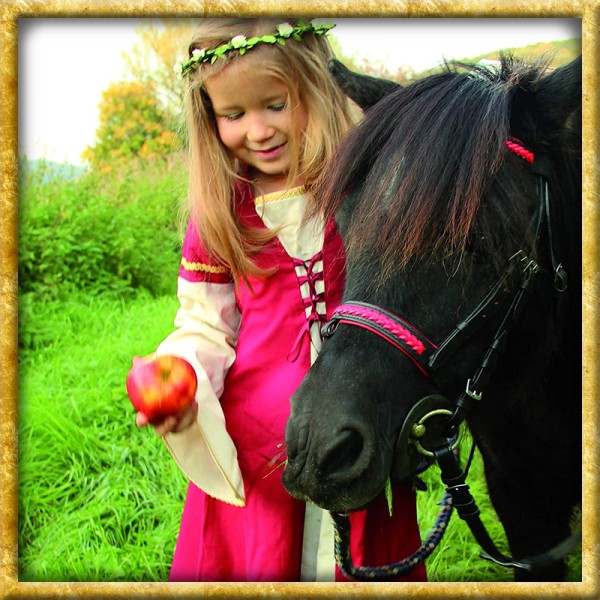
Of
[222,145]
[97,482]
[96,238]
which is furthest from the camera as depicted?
[96,238]

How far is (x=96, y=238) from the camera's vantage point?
5500 mm

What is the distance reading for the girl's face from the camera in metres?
1.82

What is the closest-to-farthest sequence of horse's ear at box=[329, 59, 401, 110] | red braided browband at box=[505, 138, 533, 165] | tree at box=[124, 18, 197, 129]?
red braided browband at box=[505, 138, 533, 165] < horse's ear at box=[329, 59, 401, 110] < tree at box=[124, 18, 197, 129]

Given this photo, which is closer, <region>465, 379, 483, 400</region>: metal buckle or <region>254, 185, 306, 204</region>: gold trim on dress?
<region>465, 379, 483, 400</region>: metal buckle

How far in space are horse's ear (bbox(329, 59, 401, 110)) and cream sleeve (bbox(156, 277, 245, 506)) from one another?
2.31ft

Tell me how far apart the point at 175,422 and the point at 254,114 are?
2.95 ft

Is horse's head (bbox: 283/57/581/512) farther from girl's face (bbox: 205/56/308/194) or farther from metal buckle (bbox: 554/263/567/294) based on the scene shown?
girl's face (bbox: 205/56/308/194)

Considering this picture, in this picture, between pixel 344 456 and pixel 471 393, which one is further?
pixel 471 393

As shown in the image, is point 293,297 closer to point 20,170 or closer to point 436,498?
point 20,170

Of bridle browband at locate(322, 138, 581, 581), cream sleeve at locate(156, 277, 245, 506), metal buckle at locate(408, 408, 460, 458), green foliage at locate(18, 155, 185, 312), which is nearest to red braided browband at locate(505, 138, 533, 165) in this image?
bridle browband at locate(322, 138, 581, 581)

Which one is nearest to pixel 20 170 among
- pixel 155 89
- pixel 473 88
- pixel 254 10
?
pixel 254 10

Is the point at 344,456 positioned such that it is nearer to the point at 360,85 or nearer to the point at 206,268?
the point at 206,268

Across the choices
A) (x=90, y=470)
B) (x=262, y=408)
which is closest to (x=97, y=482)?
(x=90, y=470)

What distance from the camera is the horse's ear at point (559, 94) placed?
162 cm
